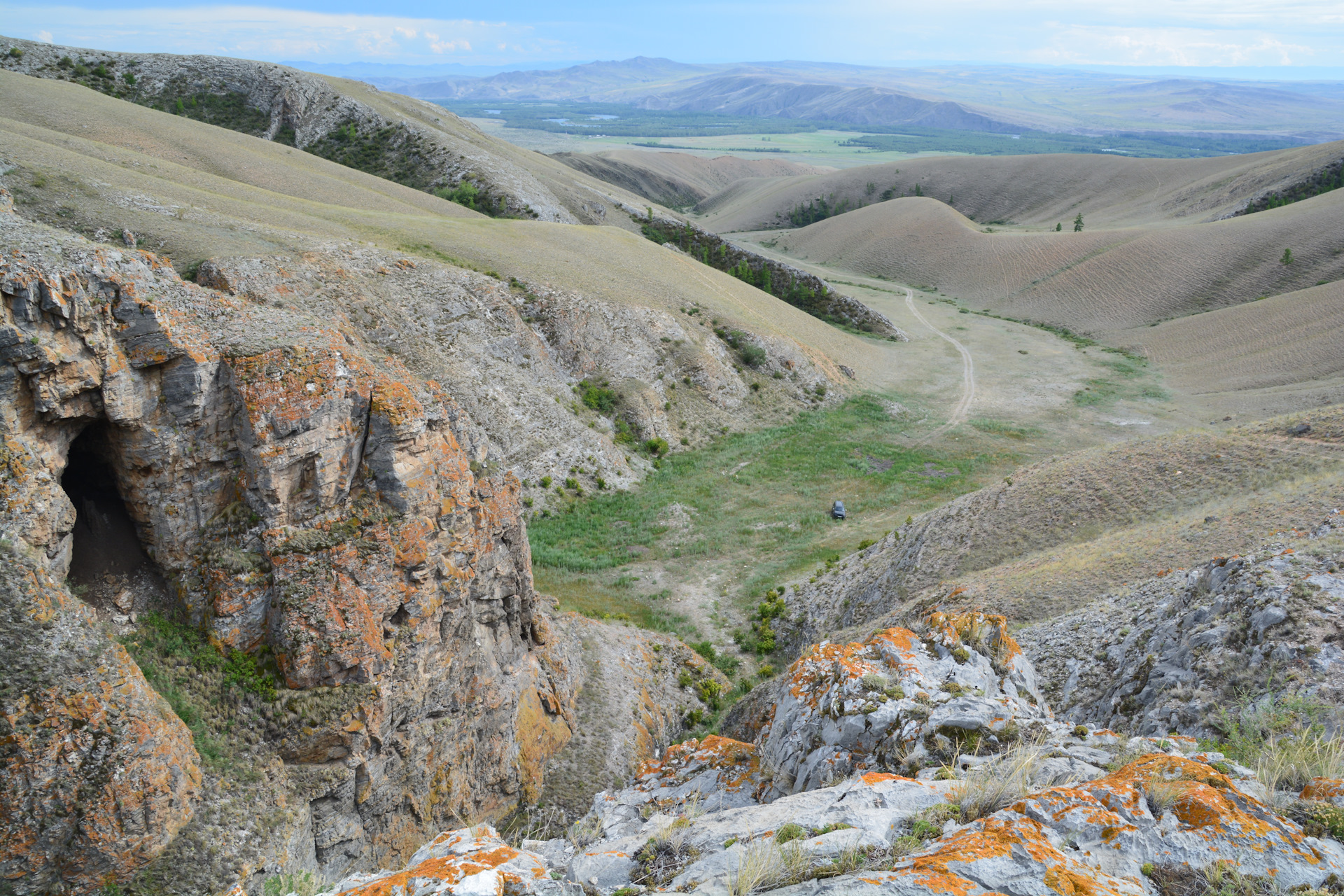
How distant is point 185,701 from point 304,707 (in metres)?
2.05

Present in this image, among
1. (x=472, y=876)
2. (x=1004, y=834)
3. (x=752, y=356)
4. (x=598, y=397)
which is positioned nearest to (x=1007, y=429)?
(x=752, y=356)

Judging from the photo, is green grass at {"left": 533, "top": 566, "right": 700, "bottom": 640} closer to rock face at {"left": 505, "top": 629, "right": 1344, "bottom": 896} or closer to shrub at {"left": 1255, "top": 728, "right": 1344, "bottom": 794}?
rock face at {"left": 505, "top": 629, "right": 1344, "bottom": 896}

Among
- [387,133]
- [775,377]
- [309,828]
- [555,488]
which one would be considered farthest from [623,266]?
[309,828]

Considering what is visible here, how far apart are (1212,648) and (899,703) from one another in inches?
208

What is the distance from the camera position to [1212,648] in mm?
11602

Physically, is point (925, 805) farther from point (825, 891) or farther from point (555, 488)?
point (555, 488)

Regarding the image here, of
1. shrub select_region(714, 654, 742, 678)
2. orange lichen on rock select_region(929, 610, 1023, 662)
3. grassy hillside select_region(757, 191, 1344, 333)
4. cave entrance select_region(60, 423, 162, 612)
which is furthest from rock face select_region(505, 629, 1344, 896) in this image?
grassy hillside select_region(757, 191, 1344, 333)

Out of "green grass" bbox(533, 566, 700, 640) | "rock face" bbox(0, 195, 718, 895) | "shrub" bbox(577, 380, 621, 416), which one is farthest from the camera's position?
"shrub" bbox(577, 380, 621, 416)

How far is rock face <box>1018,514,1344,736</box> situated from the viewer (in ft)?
34.6

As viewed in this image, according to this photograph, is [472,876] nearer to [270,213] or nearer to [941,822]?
[941,822]

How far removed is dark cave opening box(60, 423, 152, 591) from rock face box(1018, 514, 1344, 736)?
19.3m

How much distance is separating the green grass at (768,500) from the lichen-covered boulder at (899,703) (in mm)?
18673

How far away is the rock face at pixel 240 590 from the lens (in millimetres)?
11188

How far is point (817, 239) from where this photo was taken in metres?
130
